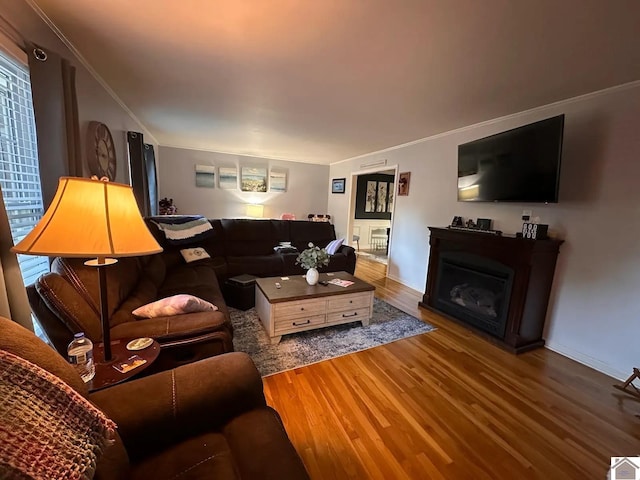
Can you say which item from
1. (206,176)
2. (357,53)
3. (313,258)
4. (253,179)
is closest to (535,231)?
(313,258)

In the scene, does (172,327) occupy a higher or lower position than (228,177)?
lower

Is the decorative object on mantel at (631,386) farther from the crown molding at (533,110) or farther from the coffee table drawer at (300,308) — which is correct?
the coffee table drawer at (300,308)

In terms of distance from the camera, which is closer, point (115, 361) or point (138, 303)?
point (115, 361)

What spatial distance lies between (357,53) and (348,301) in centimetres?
204

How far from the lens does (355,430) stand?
1.51 metres

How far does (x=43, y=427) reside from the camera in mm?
563

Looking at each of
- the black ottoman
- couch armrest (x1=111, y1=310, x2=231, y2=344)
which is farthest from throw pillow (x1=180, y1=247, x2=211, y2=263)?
couch armrest (x1=111, y1=310, x2=231, y2=344)

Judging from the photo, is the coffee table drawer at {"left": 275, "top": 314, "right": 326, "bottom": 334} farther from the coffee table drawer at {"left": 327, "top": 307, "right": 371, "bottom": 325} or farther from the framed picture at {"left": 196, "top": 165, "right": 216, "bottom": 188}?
the framed picture at {"left": 196, "top": 165, "right": 216, "bottom": 188}

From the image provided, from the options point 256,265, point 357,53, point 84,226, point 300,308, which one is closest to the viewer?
point 84,226

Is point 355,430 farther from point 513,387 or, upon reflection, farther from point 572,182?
point 572,182

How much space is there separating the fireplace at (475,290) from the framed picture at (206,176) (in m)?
4.89

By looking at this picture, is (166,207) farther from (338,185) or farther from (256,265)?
(338,185)

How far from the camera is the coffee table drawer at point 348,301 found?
252cm

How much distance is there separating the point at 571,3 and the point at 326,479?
100 inches
